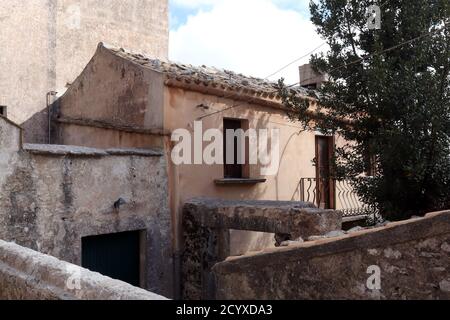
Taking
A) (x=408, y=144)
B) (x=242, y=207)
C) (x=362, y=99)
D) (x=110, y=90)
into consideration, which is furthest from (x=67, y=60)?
(x=408, y=144)

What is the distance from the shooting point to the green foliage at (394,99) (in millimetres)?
Answer: 7250

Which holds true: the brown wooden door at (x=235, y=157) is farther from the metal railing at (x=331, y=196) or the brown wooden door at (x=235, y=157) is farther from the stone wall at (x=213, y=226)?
the metal railing at (x=331, y=196)

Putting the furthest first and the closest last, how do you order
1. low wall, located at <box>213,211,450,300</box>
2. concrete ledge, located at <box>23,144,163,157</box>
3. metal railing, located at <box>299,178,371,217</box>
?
metal railing, located at <box>299,178,371,217</box> → concrete ledge, located at <box>23,144,163,157</box> → low wall, located at <box>213,211,450,300</box>

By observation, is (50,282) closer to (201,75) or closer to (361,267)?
(361,267)

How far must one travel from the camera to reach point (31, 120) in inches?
421

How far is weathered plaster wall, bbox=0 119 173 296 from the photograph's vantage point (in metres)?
6.36

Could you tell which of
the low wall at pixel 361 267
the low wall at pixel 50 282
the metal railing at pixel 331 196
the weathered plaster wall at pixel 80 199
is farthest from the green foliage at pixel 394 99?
the low wall at pixel 50 282

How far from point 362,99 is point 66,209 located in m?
5.46

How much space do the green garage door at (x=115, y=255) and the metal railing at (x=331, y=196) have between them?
4857 mm

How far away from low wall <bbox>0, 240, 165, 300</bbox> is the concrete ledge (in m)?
2.52

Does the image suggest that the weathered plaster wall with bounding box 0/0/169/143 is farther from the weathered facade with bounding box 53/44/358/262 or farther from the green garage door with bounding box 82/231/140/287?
the green garage door with bounding box 82/231/140/287

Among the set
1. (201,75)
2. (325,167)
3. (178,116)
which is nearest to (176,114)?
(178,116)

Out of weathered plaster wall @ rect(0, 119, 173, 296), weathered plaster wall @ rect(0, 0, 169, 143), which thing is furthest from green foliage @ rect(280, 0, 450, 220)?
weathered plaster wall @ rect(0, 0, 169, 143)
